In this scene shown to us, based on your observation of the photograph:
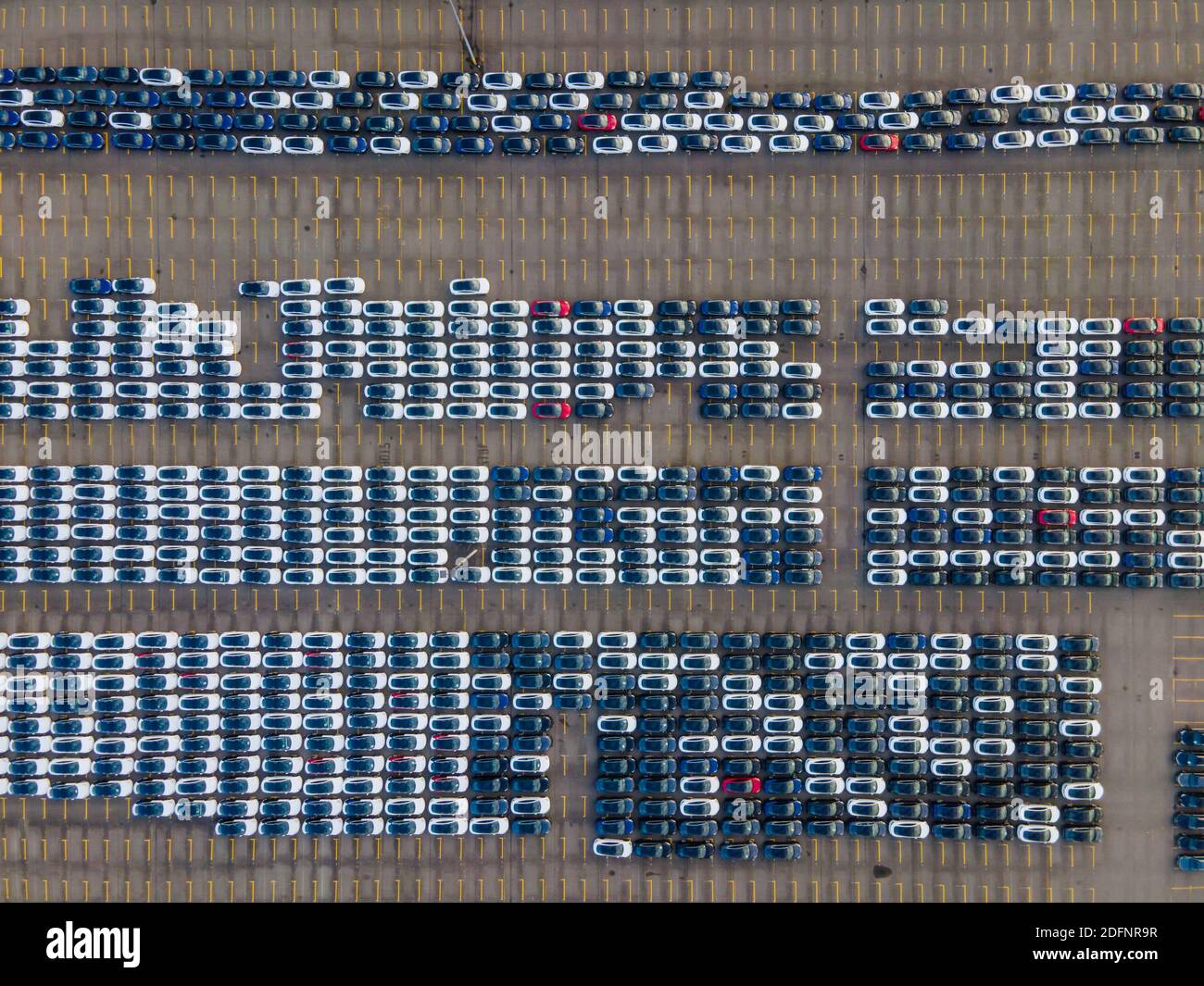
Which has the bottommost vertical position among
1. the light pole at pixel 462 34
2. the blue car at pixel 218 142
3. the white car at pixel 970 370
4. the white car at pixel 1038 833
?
the white car at pixel 1038 833

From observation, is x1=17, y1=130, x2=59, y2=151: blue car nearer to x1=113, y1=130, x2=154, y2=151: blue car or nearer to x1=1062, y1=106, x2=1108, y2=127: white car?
x1=113, y1=130, x2=154, y2=151: blue car

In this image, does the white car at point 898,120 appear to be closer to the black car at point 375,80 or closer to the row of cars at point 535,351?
the row of cars at point 535,351

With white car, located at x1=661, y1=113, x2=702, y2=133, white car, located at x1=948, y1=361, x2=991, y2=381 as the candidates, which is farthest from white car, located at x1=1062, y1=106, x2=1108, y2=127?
white car, located at x1=661, y1=113, x2=702, y2=133

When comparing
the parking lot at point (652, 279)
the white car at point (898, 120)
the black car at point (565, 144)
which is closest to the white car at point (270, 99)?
the parking lot at point (652, 279)

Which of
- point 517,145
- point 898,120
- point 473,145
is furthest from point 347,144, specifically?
point 898,120

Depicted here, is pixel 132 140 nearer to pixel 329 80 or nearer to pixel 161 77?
pixel 161 77

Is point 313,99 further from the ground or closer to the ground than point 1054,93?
further from the ground
